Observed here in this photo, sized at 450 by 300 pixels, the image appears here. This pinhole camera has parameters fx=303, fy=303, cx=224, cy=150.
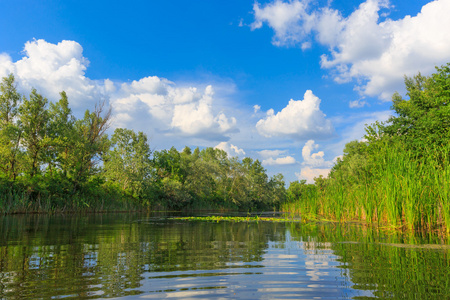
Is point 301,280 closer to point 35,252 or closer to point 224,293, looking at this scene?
point 224,293

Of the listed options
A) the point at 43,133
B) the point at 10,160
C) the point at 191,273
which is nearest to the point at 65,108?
the point at 43,133

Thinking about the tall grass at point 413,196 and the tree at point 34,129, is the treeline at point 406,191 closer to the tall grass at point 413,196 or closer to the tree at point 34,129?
the tall grass at point 413,196

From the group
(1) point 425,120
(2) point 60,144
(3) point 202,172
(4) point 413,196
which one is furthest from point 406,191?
(3) point 202,172

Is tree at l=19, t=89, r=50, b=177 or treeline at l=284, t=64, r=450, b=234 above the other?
tree at l=19, t=89, r=50, b=177

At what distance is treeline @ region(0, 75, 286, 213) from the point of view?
3216 centimetres

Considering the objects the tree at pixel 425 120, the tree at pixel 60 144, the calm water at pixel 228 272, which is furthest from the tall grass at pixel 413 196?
the tree at pixel 60 144

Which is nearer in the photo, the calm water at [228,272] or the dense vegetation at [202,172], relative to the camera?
the calm water at [228,272]

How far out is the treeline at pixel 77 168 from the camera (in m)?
32.2

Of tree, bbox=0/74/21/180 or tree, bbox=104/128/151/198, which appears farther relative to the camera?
tree, bbox=104/128/151/198

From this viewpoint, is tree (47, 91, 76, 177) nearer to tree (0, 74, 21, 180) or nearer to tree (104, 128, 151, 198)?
tree (0, 74, 21, 180)

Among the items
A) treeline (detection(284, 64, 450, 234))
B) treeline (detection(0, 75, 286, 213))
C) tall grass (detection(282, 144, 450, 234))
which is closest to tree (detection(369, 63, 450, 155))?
treeline (detection(284, 64, 450, 234))

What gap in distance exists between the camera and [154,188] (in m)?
55.1

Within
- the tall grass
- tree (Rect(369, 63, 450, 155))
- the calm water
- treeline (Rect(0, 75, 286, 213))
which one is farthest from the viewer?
treeline (Rect(0, 75, 286, 213))

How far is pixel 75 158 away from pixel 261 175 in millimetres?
59101
